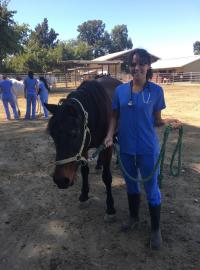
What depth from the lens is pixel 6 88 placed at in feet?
39.9

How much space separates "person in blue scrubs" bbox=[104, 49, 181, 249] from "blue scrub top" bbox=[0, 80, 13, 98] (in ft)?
30.5

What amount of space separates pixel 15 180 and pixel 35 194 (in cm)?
82

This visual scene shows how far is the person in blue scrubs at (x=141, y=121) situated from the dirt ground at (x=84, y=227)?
29 centimetres

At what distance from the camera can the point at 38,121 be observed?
1223cm

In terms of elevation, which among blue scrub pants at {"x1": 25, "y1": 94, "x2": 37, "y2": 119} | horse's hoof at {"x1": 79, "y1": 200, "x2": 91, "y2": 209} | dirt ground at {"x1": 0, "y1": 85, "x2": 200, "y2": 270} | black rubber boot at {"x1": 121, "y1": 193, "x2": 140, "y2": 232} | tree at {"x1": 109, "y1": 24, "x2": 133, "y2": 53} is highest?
tree at {"x1": 109, "y1": 24, "x2": 133, "y2": 53}

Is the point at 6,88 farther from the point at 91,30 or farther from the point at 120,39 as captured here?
the point at 91,30

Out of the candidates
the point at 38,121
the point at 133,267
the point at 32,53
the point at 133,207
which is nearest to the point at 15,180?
the point at 133,207

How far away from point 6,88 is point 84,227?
9139mm

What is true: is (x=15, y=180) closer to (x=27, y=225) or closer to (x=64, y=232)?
(x=27, y=225)

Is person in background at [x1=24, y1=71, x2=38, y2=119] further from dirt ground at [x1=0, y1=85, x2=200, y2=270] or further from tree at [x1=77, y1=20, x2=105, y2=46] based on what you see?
tree at [x1=77, y1=20, x2=105, y2=46]

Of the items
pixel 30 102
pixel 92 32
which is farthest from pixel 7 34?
pixel 92 32

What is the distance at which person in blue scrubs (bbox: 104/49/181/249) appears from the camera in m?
3.24

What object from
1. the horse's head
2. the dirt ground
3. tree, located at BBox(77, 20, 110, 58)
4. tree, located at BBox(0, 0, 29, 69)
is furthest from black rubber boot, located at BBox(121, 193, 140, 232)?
tree, located at BBox(77, 20, 110, 58)

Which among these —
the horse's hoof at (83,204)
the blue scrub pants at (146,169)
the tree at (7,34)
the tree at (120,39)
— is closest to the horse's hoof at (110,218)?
the horse's hoof at (83,204)
